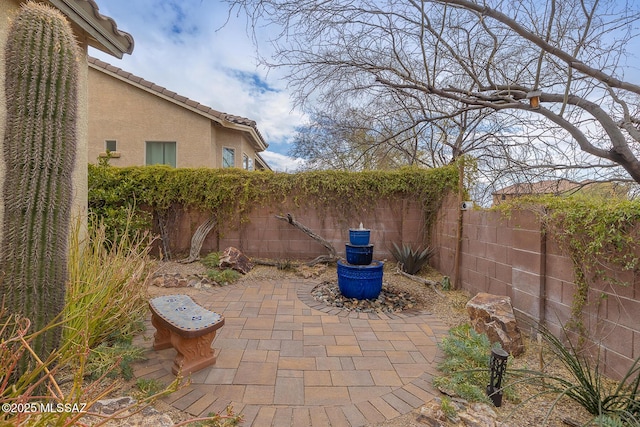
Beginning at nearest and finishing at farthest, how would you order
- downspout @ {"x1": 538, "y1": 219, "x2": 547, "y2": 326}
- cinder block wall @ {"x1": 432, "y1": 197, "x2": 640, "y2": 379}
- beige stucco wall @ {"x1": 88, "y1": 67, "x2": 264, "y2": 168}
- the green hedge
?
cinder block wall @ {"x1": 432, "y1": 197, "x2": 640, "y2": 379} → downspout @ {"x1": 538, "y1": 219, "x2": 547, "y2": 326} → the green hedge → beige stucco wall @ {"x1": 88, "y1": 67, "x2": 264, "y2": 168}

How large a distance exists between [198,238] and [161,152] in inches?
166

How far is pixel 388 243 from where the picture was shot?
22.3ft

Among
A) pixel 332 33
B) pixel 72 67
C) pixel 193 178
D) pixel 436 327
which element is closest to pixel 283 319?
pixel 436 327

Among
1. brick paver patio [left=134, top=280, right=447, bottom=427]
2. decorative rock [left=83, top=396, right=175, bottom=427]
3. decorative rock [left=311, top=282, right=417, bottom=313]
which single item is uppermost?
decorative rock [left=83, top=396, right=175, bottom=427]

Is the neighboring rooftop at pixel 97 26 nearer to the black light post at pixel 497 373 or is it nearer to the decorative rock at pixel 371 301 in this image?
the decorative rock at pixel 371 301

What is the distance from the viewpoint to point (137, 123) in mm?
9234

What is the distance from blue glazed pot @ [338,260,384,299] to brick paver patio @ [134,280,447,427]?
45cm

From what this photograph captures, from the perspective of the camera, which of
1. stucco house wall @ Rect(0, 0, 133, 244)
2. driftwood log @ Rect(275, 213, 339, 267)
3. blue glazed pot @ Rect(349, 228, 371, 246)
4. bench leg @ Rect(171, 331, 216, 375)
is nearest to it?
bench leg @ Rect(171, 331, 216, 375)

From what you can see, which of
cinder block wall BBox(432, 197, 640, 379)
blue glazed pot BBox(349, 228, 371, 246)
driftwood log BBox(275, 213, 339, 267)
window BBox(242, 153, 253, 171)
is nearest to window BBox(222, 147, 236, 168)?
window BBox(242, 153, 253, 171)

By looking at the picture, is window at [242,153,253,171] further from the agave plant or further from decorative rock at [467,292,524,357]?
decorative rock at [467,292,524,357]

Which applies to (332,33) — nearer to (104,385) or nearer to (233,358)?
(233,358)

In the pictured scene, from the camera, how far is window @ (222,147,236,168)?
399 inches

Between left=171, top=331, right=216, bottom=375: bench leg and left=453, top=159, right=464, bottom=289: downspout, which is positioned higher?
left=453, top=159, right=464, bottom=289: downspout

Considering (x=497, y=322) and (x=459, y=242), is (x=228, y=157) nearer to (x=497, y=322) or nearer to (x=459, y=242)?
(x=459, y=242)
